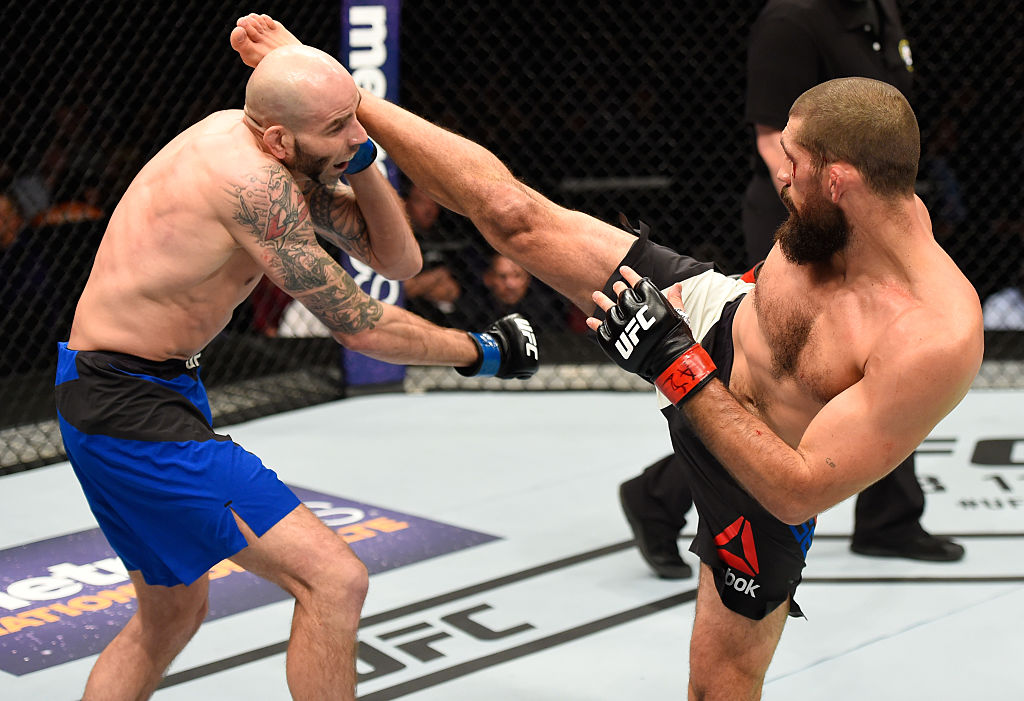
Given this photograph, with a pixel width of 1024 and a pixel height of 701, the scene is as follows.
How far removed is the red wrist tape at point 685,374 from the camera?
5.56 ft

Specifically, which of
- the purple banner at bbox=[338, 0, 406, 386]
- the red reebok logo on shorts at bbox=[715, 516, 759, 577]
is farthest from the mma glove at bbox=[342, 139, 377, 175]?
the purple banner at bbox=[338, 0, 406, 386]

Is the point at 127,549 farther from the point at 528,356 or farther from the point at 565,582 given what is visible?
the point at 565,582

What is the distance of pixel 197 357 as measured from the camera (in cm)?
208

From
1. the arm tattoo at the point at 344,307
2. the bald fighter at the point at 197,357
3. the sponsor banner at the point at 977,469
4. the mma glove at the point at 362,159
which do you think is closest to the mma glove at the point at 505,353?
the bald fighter at the point at 197,357

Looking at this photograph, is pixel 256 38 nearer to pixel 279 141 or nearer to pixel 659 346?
pixel 279 141

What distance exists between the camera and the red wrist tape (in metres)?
1.69

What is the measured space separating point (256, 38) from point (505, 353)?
0.69 meters

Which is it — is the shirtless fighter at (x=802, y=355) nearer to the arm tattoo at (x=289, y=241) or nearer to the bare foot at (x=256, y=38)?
the arm tattoo at (x=289, y=241)

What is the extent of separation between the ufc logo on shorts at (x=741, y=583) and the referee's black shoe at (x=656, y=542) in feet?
3.35

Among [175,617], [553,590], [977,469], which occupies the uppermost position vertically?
[977,469]

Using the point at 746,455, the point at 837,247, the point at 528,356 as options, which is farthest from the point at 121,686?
the point at 837,247

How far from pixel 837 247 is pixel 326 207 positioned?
3.10 ft

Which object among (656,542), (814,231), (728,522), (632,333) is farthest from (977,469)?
(632,333)

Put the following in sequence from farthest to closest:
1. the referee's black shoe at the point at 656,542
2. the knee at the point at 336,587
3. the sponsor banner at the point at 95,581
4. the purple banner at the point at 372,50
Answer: the purple banner at the point at 372,50 → the referee's black shoe at the point at 656,542 → the sponsor banner at the point at 95,581 → the knee at the point at 336,587
